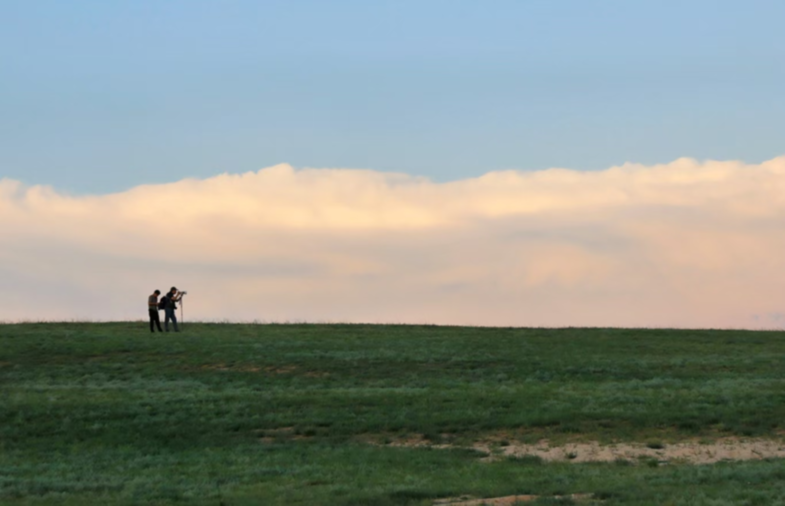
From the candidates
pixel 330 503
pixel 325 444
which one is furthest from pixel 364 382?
pixel 330 503

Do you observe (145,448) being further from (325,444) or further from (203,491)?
(203,491)

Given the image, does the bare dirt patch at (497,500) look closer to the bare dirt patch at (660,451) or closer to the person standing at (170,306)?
the bare dirt patch at (660,451)

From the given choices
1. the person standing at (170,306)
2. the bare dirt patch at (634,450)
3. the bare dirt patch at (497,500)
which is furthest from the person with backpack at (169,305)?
the bare dirt patch at (497,500)

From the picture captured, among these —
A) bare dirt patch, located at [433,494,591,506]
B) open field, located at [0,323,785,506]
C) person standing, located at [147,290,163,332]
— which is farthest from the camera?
person standing, located at [147,290,163,332]

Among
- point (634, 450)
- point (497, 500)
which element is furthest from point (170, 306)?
point (497, 500)

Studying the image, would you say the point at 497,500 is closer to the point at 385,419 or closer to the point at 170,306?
the point at 385,419

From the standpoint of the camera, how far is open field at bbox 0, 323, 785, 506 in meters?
19.0

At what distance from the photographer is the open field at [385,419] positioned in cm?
1895

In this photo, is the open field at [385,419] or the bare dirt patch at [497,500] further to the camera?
the open field at [385,419]

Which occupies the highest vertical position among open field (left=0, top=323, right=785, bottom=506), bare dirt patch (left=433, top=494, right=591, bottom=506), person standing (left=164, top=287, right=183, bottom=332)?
person standing (left=164, top=287, right=183, bottom=332)

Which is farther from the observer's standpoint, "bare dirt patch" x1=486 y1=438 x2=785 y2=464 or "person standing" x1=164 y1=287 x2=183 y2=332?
"person standing" x1=164 y1=287 x2=183 y2=332

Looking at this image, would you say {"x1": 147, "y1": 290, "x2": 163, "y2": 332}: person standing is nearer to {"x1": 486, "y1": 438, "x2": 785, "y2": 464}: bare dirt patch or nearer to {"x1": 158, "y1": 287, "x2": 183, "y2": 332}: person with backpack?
{"x1": 158, "y1": 287, "x2": 183, "y2": 332}: person with backpack

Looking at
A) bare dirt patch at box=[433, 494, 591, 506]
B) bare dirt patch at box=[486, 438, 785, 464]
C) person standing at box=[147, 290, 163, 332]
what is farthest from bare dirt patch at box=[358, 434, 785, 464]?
person standing at box=[147, 290, 163, 332]

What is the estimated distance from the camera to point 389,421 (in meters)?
27.3
